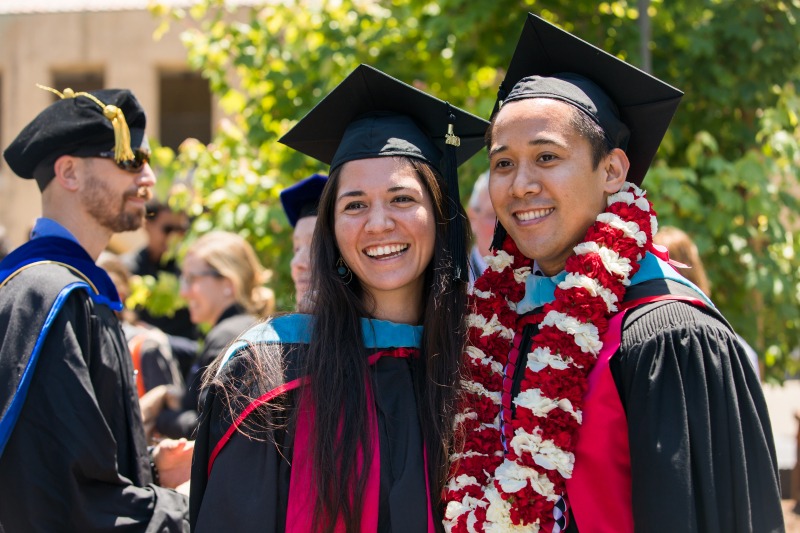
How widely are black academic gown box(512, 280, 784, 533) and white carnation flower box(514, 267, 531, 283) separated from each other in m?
0.59

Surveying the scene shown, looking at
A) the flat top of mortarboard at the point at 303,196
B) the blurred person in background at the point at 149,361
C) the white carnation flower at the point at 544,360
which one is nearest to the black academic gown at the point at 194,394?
the blurred person in background at the point at 149,361

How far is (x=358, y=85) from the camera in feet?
7.20

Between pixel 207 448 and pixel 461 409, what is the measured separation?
2.48 feet

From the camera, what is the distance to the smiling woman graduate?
1802mm

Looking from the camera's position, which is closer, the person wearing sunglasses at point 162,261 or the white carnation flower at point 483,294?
the white carnation flower at point 483,294

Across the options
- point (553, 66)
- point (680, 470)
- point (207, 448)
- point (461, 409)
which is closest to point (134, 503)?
point (207, 448)

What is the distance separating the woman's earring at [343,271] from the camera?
2.16 meters

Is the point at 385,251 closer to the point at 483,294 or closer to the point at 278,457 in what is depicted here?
the point at 483,294

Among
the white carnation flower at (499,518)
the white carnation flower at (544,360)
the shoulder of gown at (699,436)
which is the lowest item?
the white carnation flower at (499,518)

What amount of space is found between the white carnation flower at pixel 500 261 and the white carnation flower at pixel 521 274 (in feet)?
0.14

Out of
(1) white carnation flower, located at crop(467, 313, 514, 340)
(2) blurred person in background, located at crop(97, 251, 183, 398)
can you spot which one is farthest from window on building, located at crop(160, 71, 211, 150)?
(1) white carnation flower, located at crop(467, 313, 514, 340)

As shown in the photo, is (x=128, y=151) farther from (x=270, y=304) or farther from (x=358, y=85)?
(x=270, y=304)

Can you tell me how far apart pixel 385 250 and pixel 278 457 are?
2.26 feet

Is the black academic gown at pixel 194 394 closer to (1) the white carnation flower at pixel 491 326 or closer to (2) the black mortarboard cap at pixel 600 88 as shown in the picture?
(1) the white carnation flower at pixel 491 326
